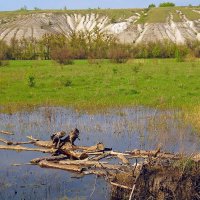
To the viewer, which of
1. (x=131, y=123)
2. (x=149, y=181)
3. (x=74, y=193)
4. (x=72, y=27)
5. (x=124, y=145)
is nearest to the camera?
(x=149, y=181)

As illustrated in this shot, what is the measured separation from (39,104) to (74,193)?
14097 mm

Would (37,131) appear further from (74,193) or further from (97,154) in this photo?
(74,193)

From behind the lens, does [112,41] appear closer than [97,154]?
No

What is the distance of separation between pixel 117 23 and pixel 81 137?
84.1 meters

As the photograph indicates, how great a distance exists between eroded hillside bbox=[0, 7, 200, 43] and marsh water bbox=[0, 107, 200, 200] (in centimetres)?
5896

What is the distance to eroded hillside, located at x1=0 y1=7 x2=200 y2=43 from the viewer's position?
88.1 metres

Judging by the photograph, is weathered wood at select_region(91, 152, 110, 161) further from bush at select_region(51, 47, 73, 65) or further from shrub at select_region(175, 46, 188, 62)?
shrub at select_region(175, 46, 188, 62)

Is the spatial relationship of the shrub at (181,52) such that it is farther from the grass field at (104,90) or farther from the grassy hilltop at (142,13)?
the grassy hilltop at (142,13)

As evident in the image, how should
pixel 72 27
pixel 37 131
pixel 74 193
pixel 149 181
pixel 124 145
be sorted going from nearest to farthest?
pixel 149 181 → pixel 74 193 → pixel 124 145 → pixel 37 131 → pixel 72 27

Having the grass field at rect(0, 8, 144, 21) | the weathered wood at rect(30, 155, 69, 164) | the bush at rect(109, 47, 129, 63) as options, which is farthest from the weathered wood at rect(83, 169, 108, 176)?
the grass field at rect(0, 8, 144, 21)

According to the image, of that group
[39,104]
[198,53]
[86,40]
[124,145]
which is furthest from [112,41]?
[124,145]

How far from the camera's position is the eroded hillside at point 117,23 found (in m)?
88.1

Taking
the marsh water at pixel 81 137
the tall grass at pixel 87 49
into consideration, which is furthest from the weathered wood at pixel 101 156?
the tall grass at pixel 87 49

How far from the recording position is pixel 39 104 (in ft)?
86.7
